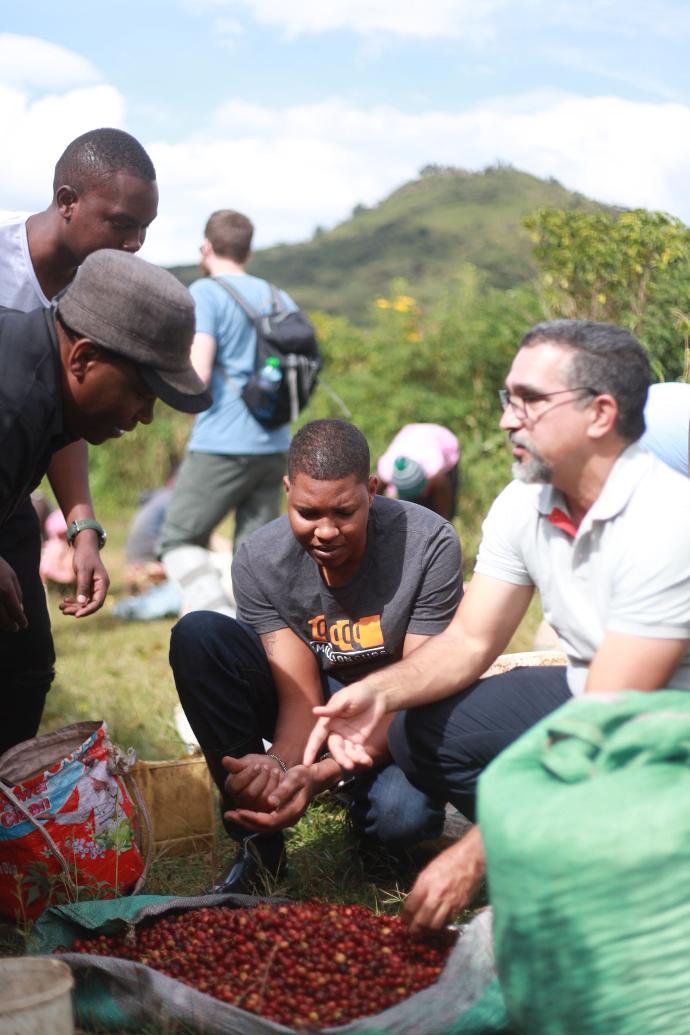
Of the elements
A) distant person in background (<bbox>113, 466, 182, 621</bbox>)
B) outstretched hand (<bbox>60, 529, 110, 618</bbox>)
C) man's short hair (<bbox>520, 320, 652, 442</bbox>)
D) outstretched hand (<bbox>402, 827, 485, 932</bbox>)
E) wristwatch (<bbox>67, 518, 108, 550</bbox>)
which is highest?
man's short hair (<bbox>520, 320, 652, 442</bbox>)

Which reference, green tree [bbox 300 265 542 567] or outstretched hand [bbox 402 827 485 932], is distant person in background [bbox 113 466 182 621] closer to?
green tree [bbox 300 265 542 567]

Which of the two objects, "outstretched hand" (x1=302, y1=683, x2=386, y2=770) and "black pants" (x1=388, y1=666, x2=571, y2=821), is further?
"black pants" (x1=388, y1=666, x2=571, y2=821)

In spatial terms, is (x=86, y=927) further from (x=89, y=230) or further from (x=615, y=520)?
(x=89, y=230)

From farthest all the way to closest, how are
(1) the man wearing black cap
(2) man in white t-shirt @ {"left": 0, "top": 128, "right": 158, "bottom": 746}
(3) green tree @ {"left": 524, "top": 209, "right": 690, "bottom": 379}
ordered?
1. (3) green tree @ {"left": 524, "top": 209, "right": 690, "bottom": 379}
2. (2) man in white t-shirt @ {"left": 0, "top": 128, "right": 158, "bottom": 746}
3. (1) the man wearing black cap

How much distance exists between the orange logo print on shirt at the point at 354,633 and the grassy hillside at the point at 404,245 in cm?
707

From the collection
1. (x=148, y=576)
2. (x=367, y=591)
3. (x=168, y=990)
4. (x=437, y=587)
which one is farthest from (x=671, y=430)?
(x=148, y=576)

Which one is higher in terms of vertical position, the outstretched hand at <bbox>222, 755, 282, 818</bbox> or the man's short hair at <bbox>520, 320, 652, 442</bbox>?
the man's short hair at <bbox>520, 320, 652, 442</bbox>

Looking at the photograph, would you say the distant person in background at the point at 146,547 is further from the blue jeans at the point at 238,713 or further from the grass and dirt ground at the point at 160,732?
the blue jeans at the point at 238,713

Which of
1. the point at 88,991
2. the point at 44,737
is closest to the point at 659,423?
the point at 44,737

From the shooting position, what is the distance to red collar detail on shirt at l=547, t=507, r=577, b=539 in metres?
2.90

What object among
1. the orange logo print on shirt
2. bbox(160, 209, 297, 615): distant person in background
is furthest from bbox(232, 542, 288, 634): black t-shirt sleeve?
bbox(160, 209, 297, 615): distant person in background

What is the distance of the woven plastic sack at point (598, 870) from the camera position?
Answer: 2.21m

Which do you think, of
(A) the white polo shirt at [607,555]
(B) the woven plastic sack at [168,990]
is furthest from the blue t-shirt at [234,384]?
(B) the woven plastic sack at [168,990]

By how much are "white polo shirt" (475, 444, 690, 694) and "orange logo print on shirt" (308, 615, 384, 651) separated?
636mm
